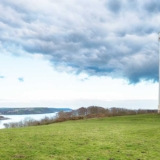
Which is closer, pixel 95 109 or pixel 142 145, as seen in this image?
pixel 142 145

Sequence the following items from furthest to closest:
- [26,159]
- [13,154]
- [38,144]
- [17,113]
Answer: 1. [17,113]
2. [38,144]
3. [13,154]
4. [26,159]

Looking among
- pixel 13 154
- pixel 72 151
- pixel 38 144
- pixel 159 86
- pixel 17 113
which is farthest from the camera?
pixel 17 113

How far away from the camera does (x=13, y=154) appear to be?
1053cm

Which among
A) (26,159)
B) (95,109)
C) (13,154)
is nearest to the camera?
(26,159)

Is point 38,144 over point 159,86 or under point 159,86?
under

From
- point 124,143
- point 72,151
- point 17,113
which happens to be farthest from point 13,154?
point 17,113

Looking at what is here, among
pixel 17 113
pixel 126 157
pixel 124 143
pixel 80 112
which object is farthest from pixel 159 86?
pixel 17 113

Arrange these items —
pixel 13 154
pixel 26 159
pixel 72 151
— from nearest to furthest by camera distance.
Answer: pixel 26 159 < pixel 13 154 < pixel 72 151

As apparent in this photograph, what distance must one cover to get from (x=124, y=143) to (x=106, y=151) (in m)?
2.43

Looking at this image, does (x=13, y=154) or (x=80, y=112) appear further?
(x=80, y=112)

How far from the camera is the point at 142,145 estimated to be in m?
13.1

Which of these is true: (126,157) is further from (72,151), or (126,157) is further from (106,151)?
(72,151)

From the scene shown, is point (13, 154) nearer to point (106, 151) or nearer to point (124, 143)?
point (106, 151)

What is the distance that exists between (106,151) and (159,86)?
38.4m
